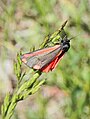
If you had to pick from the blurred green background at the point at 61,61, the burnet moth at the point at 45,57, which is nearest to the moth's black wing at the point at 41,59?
the burnet moth at the point at 45,57

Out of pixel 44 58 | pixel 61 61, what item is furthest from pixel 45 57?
pixel 61 61

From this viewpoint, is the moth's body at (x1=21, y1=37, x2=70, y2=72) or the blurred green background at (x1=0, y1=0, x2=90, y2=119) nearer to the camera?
the moth's body at (x1=21, y1=37, x2=70, y2=72)

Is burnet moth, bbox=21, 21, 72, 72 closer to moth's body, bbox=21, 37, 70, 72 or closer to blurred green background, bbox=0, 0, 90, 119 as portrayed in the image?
moth's body, bbox=21, 37, 70, 72

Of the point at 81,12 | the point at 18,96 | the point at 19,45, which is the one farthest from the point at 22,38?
the point at 18,96

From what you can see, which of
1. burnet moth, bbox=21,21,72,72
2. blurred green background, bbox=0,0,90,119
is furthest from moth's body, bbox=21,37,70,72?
blurred green background, bbox=0,0,90,119

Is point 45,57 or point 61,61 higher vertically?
point 45,57

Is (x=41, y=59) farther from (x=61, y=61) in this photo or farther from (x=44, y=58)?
(x=61, y=61)

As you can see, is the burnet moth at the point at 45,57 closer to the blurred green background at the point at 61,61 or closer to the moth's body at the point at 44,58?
the moth's body at the point at 44,58

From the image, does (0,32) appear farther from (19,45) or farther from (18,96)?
(18,96)

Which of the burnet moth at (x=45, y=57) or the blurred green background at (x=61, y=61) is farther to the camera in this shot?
the blurred green background at (x=61, y=61)
